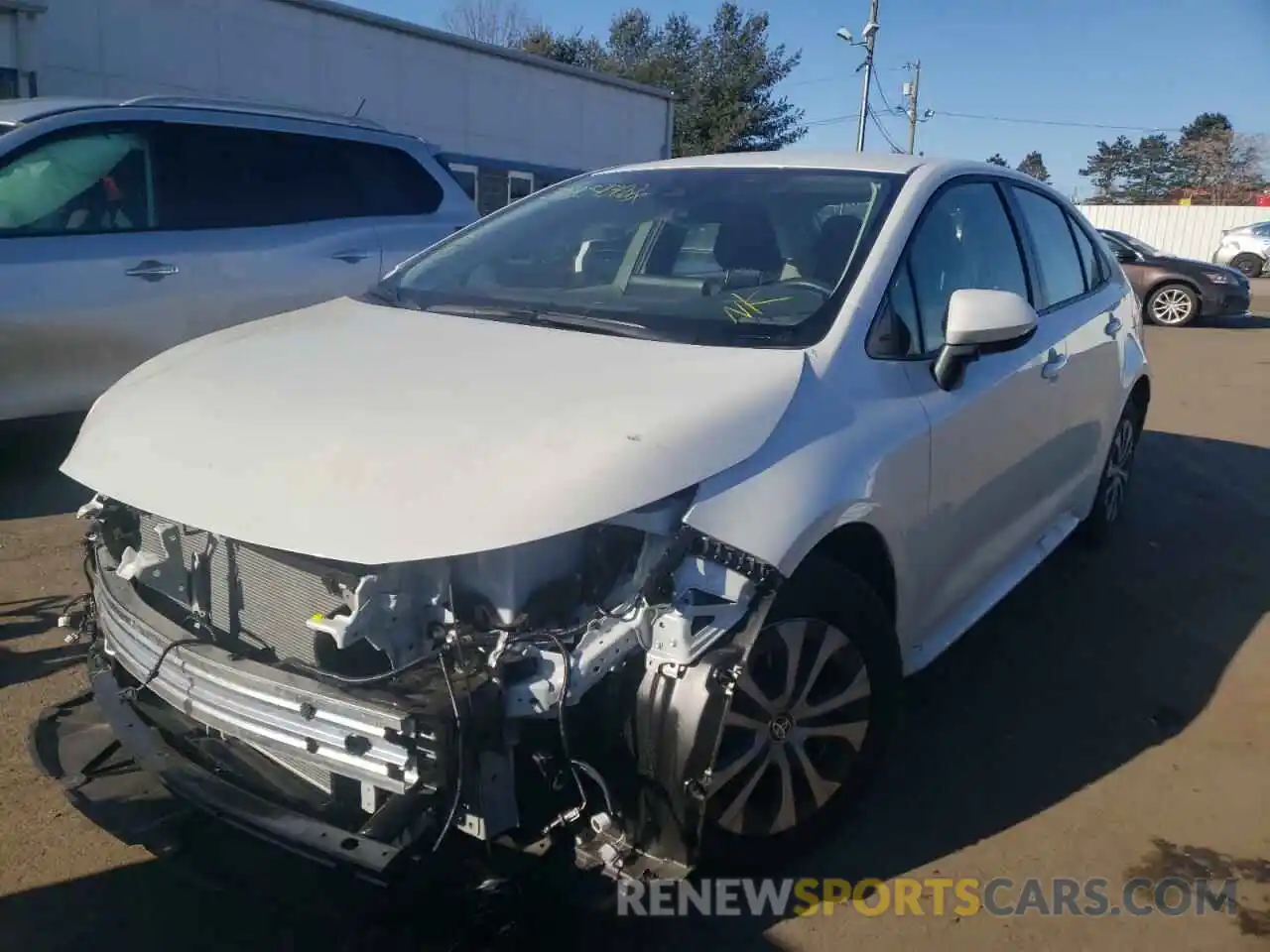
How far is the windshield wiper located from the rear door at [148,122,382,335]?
273cm

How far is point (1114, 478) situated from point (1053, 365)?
1.74 meters

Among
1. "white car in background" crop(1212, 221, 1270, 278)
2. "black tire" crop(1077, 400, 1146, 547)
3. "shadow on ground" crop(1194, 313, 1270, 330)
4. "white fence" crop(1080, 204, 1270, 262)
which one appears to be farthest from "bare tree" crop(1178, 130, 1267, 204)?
"black tire" crop(1077, 400, 1146, 547)

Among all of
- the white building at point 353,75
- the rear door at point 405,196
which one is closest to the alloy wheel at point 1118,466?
the rear door at point 405,196

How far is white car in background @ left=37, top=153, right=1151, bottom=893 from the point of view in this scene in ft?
6.91

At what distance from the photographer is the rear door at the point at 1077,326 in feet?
13.5

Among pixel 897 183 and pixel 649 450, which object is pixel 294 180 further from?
pixel 649 450

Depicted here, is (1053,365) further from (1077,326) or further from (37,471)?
(37,471)

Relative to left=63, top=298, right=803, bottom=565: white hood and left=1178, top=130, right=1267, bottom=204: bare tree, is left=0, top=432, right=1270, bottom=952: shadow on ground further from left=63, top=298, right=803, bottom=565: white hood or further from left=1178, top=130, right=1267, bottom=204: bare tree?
left=1178, top=130, right=1267, bottom=204: bare tree

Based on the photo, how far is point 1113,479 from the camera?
5281 mm

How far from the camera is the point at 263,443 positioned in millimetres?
2330

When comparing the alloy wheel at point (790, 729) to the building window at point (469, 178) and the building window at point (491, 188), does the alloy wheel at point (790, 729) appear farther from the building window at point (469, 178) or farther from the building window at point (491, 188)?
the building window at point (491, 188)

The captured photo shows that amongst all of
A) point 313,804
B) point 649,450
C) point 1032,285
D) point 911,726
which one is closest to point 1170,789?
point 911,726

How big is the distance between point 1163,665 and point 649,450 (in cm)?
279

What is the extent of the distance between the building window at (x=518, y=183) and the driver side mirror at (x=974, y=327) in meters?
17.2
